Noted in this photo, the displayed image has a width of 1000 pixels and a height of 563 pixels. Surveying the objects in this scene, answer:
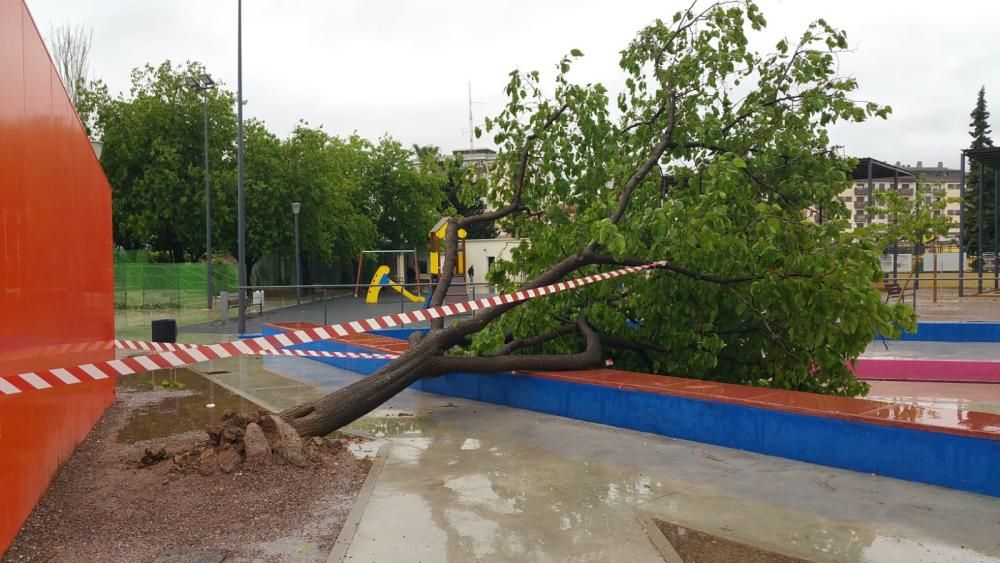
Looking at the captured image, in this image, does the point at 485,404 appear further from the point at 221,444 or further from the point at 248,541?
the point at 248,541

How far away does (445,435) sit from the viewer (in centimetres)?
754

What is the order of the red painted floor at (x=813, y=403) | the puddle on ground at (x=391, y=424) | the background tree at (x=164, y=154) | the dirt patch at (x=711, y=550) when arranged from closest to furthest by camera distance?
the dirt patch at (x=711, y=550), the red painted floor at (x=813, y=403), the puddle on ground at (x=391, y=424), the background tree at (x=164, y=154)

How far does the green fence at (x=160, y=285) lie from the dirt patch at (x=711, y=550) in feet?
92.6

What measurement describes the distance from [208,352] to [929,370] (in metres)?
11.2

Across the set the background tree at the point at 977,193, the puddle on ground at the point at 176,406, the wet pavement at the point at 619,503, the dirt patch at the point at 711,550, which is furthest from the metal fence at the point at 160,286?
the background tree at the point at 977,193

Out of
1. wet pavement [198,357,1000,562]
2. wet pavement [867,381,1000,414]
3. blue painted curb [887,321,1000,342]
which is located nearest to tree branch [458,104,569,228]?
wet pavement [198,357,1000,562]

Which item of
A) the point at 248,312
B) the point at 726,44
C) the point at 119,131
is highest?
the point at 119,131

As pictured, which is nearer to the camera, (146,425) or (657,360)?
(146,425)

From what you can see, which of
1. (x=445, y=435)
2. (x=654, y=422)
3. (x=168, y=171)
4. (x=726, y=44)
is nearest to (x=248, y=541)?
(x=445, y=435)

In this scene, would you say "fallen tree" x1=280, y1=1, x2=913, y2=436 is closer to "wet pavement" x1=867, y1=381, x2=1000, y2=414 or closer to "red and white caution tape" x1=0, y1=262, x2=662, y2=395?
"red and white caution tape" x1=0, y1=262, x2=662, y2=395

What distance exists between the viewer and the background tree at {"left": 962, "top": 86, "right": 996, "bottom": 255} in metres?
53.9

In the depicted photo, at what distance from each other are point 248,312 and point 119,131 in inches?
527

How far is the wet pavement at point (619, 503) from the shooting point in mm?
4418

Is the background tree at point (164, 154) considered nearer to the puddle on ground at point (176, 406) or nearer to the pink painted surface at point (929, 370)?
the puddle on ground at point (176, 406)
